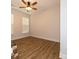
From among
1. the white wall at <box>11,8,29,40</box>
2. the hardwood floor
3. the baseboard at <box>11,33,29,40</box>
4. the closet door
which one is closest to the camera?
the hardwood floor

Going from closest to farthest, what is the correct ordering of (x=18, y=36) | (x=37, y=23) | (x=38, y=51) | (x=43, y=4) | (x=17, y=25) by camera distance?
(x=38, y=51) → (x=43, y=4) → (x=17, y=25) → (x=18, y=36) → (x=37, y=23)

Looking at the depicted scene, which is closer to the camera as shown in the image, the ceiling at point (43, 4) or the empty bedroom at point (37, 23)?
the ceiling at point (43, 4)

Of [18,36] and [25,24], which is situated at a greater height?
[25,24]

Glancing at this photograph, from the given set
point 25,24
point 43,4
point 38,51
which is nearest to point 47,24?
point 43,4

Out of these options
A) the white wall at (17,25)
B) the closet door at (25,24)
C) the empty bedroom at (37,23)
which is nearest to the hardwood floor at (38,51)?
the empty bedroom at (37,23)

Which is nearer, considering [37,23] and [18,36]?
[18,36]

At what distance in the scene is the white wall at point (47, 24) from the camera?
6.65 metres

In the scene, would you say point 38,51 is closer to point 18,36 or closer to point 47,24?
point 47,24

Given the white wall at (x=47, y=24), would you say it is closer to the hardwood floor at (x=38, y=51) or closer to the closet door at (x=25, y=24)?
the closet door at (x=25, y=24)

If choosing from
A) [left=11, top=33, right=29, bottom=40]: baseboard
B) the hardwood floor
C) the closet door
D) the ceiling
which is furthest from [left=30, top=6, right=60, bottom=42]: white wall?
the hardwood floor

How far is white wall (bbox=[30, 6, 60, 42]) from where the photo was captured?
Answer: 6.65 meters

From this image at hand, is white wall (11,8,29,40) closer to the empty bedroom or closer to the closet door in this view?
the empty bedroom

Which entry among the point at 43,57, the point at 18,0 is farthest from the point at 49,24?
the point at 43,57

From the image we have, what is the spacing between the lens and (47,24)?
718 centimetres
